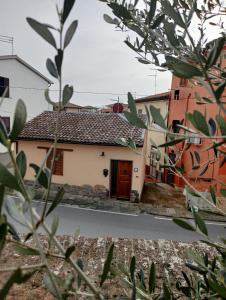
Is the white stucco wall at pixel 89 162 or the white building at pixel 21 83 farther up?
the white building at pixel 21 83

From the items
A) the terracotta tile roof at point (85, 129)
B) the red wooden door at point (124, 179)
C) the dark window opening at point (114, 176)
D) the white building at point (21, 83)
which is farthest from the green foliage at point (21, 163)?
the white building at point (21, 83)

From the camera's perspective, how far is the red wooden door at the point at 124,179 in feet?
39.1

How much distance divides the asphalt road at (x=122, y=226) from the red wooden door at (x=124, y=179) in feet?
4.89

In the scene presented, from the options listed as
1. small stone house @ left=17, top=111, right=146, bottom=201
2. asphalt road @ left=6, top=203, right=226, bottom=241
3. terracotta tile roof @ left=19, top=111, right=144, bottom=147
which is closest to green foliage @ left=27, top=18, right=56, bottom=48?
asphalt road @ left=6, top=203, right=226, bottom=241

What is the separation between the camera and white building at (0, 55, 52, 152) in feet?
57.7

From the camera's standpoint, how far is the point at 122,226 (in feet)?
31.8

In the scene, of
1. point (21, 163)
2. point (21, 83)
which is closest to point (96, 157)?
point (21, 83)

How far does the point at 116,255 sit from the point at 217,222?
346 inches

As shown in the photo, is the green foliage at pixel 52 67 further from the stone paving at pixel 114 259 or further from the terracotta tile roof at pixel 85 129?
the terracotta tile roof at pixel 85 129

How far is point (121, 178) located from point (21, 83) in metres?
11.4

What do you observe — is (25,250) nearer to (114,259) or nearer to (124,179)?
(114,259)

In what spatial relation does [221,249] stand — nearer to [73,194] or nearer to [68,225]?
[68,225]

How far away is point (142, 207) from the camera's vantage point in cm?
1145

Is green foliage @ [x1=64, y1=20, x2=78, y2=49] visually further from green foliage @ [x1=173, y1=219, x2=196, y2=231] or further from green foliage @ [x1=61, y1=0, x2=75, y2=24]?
green foliage @ [x1=173, y1=219, x2=196, y2=231]
